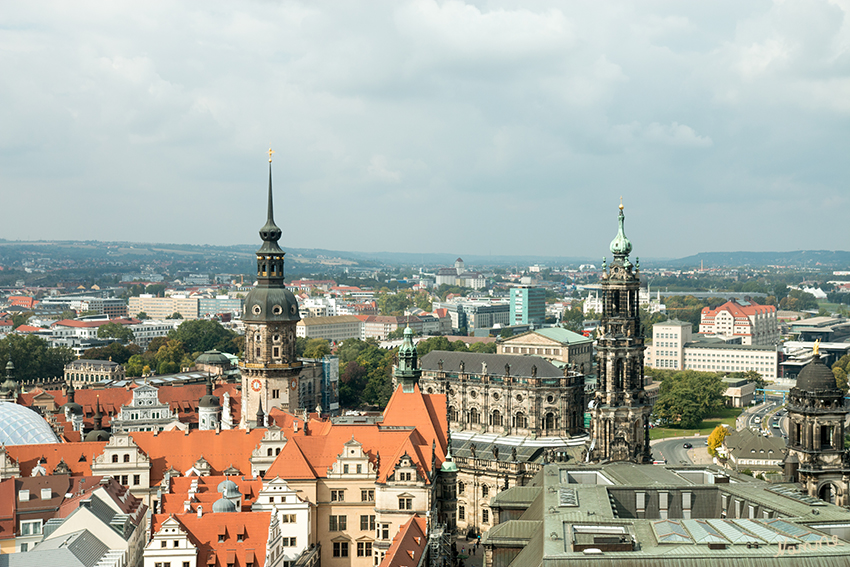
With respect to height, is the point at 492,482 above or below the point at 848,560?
below

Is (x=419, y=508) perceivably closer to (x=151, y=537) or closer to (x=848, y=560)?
(x=151, y=537)

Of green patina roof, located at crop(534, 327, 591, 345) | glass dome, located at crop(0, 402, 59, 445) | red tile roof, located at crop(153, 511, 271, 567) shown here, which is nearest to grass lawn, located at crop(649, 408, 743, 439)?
green patina roof, located at crop(534, 327, 591, 345)

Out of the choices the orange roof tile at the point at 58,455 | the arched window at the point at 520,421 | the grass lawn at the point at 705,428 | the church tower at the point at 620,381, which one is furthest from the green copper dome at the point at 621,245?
the grass lawn at the point at 705,428

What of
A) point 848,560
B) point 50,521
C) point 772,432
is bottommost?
point 772,432

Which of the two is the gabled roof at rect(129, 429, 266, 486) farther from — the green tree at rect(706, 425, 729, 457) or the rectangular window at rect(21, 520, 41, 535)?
the green tree at rect(706, 425, 729, 457)

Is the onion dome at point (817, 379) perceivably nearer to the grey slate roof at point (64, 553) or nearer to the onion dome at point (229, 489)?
the onion dome at point (229, 489)

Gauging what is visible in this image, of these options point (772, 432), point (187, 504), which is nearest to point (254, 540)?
point (187, 504)

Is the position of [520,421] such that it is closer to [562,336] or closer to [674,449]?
[674,449]

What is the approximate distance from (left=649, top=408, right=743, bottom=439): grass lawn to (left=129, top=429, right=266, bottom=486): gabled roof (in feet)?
301

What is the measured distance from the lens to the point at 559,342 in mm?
175000

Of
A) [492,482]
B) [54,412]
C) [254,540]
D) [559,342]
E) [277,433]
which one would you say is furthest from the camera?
[559,342]

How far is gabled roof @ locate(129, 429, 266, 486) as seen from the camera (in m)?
84.7

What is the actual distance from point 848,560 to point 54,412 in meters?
114

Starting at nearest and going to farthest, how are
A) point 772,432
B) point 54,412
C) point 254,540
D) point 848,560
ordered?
point 848,560, point 254,540, point 54,412, point 772,432
